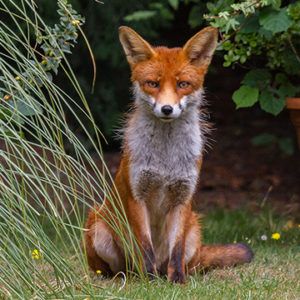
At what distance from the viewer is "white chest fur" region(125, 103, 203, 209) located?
4801 mm

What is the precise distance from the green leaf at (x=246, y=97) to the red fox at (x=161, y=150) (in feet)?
2.49

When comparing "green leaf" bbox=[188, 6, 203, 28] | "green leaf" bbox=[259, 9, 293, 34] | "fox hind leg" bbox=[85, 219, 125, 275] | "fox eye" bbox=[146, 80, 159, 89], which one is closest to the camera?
"fox eye" bbox=[146, 80, 159, 89]

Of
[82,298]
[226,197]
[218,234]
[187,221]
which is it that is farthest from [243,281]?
[226,197]

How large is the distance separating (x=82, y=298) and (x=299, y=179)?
5.07m

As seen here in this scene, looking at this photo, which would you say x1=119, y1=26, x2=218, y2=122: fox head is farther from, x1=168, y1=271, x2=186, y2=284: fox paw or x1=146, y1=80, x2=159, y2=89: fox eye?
x1=168, y1=271, x2=186, y2=284: fox paw

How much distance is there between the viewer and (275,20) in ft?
17.4

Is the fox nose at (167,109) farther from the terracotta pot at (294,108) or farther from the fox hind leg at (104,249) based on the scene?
the terracotta pot at (294,108)

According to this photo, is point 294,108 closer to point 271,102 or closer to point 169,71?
point 271,102

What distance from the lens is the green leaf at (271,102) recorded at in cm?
568

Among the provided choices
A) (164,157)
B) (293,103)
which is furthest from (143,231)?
(293,103)

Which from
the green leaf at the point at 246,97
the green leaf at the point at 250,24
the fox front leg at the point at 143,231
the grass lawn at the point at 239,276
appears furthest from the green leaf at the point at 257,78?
the fox front leg at the point at 143,231

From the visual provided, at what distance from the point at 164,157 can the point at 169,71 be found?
19.6 inches

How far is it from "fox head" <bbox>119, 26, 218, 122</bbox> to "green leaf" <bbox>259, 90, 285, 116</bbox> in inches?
36.2

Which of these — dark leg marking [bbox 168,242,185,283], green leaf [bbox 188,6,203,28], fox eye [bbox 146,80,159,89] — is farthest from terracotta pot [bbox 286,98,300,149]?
dark leg marking [bbox 168,242,185,283]
